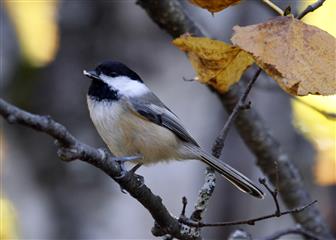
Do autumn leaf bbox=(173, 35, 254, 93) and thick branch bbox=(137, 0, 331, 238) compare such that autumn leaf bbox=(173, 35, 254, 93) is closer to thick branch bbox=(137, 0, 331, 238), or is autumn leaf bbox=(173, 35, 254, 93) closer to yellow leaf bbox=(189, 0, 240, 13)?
yellow leaf bbox=(189, 0, 240, 13)

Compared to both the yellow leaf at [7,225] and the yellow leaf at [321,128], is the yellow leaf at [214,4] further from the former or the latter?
the yellow leaf at [7,225]

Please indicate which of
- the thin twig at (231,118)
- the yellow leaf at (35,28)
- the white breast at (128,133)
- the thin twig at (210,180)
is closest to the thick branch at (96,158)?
the thin twig at (210,180)

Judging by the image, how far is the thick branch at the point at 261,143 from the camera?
2453 mm

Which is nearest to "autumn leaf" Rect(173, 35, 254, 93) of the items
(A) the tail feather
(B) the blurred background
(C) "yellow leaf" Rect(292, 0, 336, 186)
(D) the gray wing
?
(A) the tail feather

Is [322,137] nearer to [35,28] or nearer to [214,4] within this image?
[214,4]

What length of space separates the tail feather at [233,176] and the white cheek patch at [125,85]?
1.07 feet

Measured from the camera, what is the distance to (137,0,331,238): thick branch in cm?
245

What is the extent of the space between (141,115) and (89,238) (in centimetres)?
277

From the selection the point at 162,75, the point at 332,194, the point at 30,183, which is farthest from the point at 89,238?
the point at 332,194

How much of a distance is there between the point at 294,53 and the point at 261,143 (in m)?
1.05

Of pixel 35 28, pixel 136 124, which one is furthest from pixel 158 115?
pixel 35 28

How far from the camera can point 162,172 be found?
242 inches

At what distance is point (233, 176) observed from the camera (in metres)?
2.27

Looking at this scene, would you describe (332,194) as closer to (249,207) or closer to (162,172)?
(249,207)
